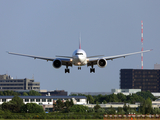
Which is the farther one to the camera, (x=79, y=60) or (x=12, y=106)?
(x=12, y=106)

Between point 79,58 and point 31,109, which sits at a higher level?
point 79,58

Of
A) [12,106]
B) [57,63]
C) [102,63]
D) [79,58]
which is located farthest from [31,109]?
[79,58]

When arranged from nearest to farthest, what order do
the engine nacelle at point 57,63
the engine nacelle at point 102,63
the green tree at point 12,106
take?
the engine nacelle at point 57,63 < the engine nacelle at point 102,63 < the green tree at point 12,106

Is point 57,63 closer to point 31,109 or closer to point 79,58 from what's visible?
point 79,58

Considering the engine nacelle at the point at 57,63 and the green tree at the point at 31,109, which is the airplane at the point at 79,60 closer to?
the engine nacelle at the point at 57,63

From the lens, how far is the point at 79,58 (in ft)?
296

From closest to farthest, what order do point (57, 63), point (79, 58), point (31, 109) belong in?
point (79, 58)
point (57, 63)
point (31, 109)

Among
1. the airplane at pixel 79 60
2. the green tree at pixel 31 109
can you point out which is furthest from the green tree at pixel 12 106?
the airplane at pixel 79 60

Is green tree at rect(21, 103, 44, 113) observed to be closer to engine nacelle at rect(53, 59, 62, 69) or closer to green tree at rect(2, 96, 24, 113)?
green tree at rect(2, 96, 24, 113)

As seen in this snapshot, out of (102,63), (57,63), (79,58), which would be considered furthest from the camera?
(102,63)

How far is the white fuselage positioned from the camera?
90.4m

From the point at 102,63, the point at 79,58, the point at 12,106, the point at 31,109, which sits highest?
the point at 79,58

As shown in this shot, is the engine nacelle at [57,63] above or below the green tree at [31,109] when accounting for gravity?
above

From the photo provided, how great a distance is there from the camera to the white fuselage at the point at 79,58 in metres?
90.4
